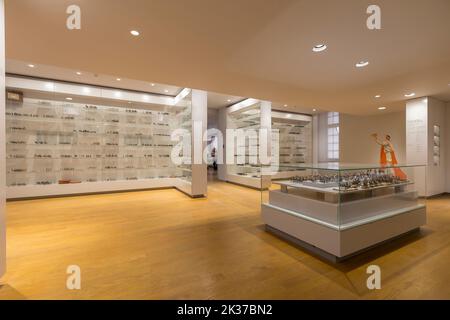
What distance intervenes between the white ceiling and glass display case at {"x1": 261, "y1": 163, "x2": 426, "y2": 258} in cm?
174

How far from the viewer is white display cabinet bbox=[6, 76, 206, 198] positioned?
19.5 feet

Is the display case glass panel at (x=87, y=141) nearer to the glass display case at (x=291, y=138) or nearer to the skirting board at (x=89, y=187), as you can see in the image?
the skirting board at (x=89, y=187)

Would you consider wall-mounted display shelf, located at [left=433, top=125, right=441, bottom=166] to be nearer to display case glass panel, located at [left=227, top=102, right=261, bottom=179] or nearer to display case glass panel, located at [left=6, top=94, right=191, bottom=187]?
display case glass panel, located at [left=227, top=102, right=261, bottom=179]

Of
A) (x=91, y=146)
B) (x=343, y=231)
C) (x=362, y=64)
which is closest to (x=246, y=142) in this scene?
(x=362, y=64)

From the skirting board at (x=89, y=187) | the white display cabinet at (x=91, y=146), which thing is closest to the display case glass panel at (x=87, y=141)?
the white display cabinet at (x=91, y=146)

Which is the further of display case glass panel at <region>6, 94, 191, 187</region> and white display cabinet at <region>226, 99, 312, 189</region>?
white display cabinet at <region>226, 99, 312, 189</region>

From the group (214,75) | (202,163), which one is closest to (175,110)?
(202,163)

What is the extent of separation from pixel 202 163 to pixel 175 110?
9.61ft

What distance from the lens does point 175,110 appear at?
7.82 m

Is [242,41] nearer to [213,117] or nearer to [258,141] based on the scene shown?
[258,141]

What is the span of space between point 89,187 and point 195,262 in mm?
5893

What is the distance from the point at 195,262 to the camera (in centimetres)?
248

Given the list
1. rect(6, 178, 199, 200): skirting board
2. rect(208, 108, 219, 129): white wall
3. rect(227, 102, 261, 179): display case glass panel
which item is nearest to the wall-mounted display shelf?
rect(227, 102, 261, 179): display case glass panel
